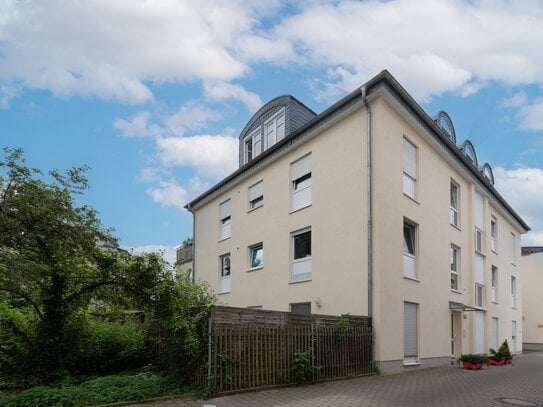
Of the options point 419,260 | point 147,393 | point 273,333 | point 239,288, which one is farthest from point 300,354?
point 239,288

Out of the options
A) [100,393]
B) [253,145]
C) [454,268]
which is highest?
[253,145]

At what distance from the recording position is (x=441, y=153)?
17.4 m

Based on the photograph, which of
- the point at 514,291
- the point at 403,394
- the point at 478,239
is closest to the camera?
the point at 403,394

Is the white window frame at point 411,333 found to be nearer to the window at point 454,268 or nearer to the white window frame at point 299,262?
the white window frame at point 299,262

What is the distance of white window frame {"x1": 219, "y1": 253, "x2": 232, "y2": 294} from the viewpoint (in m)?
21.7

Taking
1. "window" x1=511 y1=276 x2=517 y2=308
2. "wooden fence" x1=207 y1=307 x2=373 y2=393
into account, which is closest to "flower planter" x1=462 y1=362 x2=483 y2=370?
"wooden fence" x1=207 y1=307 x2=373 y2=393

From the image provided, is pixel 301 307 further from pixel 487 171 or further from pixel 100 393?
pixel 487 171

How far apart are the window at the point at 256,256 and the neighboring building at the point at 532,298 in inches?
874

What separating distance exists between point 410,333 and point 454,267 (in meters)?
4.95

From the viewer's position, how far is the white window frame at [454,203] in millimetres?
18594

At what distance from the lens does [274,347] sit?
10.2 metres

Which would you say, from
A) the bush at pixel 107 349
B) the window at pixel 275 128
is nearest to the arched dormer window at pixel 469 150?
the window at pixel 275 128

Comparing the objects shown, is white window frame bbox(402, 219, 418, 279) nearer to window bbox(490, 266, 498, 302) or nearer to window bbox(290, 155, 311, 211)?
window bbox(290, 155, 311, 211)

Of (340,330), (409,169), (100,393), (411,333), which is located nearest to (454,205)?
(409,169)
